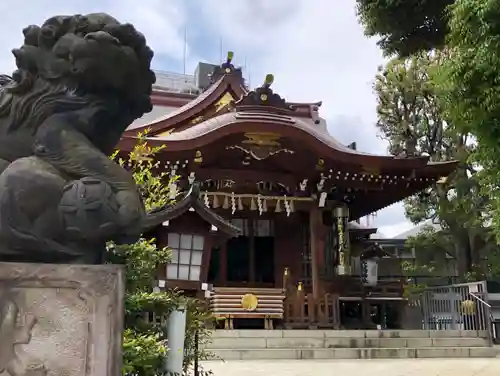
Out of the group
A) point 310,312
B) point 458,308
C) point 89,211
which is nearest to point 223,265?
point 310,312

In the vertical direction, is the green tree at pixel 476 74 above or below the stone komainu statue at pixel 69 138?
above

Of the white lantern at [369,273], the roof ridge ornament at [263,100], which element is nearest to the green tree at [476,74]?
the roof ridge ornament at [263,100]

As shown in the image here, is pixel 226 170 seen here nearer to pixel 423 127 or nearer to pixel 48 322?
pixel 423 127

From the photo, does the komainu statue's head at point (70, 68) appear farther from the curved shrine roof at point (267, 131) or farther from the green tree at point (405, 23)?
the curved shrine roof at point (267, 131)

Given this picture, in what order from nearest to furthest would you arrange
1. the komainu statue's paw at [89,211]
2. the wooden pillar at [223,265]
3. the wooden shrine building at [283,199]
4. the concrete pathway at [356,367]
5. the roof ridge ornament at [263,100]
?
the komainu statue's paw at [89,211] < the concrete pathway at [356,367] < the wooden shrine building at [283,199] < the roof ridge ornament at [263,100] < the wooden pillar at [223,265]

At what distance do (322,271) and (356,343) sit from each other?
334 centimetres

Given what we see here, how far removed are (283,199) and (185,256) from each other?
5061 millimetres

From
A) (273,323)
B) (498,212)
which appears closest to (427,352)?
(273,323)

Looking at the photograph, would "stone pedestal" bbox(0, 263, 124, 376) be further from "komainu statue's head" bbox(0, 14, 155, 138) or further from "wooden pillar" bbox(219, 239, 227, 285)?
"wooden pillar" bbox(219, 239, 227, 285)

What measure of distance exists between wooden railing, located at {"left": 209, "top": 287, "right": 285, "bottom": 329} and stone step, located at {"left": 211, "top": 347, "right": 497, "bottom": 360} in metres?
2.39

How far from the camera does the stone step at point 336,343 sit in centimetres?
965

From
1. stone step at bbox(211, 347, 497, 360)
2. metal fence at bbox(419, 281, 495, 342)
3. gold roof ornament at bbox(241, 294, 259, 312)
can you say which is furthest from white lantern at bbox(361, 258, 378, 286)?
stone step at bbox(211, 347, 497, 360)

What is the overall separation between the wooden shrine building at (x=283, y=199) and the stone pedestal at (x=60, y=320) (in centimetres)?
850

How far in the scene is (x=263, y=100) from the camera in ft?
43.1
